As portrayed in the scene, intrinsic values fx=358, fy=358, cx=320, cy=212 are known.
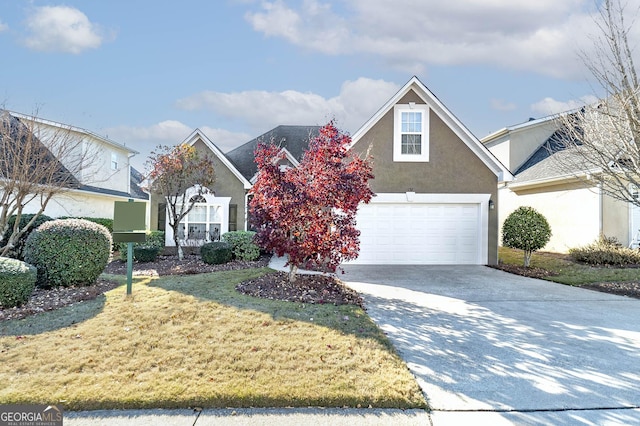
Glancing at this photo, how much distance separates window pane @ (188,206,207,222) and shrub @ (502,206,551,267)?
11808 millimetres

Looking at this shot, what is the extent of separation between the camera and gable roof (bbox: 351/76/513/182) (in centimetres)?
1274

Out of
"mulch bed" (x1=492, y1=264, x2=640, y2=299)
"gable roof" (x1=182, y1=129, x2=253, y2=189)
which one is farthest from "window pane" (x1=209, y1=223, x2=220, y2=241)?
"mulch bed" (x1=492, y1=264, x2=640, y2=299)

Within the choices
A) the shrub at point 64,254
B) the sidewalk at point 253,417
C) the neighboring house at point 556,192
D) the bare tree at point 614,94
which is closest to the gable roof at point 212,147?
the shrub at point 64,254

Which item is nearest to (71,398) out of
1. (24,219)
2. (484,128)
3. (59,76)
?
(24,219)

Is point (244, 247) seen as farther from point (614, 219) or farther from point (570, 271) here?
point (614, 219)

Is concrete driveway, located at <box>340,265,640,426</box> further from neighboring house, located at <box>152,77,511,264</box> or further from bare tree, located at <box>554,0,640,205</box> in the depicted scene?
bare tree, located at <box>554,0,640,205</box>

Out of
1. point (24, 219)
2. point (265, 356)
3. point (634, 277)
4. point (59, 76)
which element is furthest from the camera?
point (59, 76)

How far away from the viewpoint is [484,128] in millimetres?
21125

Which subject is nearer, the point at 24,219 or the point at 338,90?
the point at 24,219

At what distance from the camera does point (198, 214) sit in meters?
14.9

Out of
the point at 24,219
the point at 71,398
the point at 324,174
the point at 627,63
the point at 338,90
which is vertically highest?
the point at 338,90

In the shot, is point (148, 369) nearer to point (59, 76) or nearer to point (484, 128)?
point (59, 76)

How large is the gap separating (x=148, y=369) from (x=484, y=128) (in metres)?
21.6

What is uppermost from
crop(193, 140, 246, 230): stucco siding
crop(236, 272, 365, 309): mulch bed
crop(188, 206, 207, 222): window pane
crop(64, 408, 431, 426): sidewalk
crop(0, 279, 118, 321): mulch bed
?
crop(193, 140, 246, 230): stucco siding
